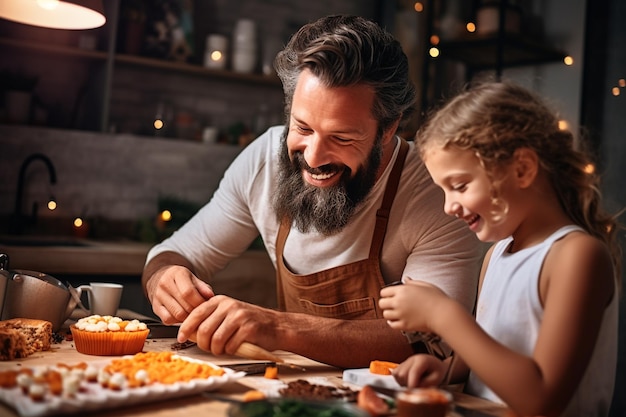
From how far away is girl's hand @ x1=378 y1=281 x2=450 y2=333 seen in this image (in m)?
1.35

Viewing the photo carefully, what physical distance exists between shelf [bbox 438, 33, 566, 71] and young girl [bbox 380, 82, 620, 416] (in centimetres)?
300

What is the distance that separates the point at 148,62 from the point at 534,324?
3.49m

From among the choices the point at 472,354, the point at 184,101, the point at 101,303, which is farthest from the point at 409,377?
the point at 184,101

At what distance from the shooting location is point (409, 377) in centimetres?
145

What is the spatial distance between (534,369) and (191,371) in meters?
0.66

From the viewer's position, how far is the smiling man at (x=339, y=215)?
74.6 inches

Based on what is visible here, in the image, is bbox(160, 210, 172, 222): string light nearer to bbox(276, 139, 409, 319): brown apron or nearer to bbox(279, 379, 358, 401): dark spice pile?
bbox(276, 139, 409, 319): brown apron

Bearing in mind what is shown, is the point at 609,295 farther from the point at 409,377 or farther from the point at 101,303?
the point at 101,303

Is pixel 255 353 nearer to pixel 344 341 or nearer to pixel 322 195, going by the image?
A: pixel 344 341

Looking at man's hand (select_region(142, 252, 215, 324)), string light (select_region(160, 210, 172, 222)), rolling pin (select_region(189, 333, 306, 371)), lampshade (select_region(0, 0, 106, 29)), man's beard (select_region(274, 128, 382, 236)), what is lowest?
rolling pin (select_region(189, 333, 306, 371))

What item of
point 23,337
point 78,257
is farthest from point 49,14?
point 78,257

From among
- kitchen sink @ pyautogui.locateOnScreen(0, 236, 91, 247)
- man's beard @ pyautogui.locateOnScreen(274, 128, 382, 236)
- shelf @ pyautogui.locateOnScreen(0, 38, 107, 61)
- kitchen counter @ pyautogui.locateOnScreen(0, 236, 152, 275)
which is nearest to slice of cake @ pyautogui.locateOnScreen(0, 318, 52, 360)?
man's beard @ pyautogui.locateOnScreen(274, 128, 382, 236)

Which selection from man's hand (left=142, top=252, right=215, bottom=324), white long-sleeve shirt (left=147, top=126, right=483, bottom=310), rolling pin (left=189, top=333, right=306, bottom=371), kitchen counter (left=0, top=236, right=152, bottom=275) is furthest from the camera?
kitchen counter (left=0, top=236, right=152, bottom=275)

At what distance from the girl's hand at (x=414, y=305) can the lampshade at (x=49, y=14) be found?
1.39m
